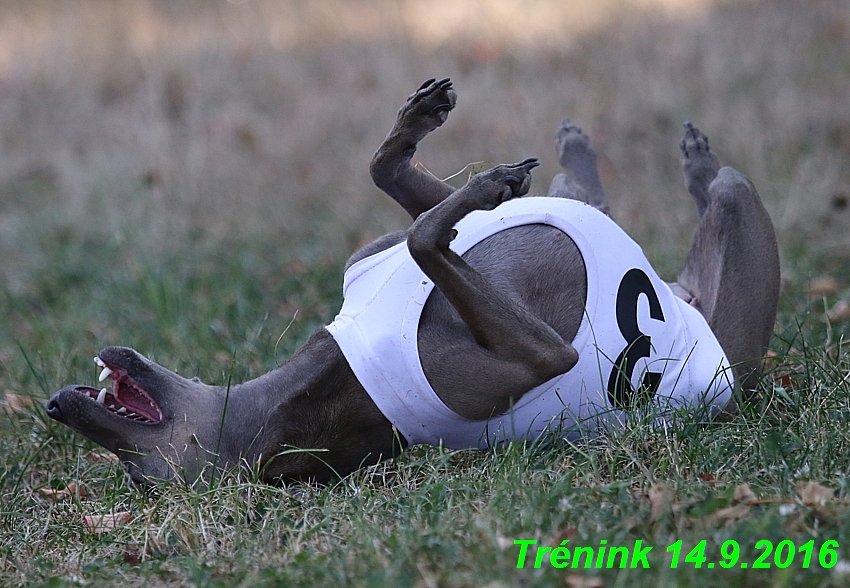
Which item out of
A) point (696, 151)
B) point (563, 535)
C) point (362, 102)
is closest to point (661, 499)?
point (563, 535)

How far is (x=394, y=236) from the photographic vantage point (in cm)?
366

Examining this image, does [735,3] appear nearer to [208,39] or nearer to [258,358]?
[208,39]

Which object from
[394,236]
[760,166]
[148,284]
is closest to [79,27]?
[148,284]

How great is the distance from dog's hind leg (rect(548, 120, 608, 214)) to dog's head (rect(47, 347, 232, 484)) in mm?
2069

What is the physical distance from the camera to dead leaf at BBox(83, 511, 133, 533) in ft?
10.5

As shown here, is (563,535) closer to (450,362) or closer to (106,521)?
(450,362)

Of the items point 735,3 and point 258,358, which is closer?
point 258,358

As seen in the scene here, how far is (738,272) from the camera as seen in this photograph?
152 inches

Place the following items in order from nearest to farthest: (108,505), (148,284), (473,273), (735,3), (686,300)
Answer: (473,273) → (108,505) → (686,300) → (148,284) → (735,3)

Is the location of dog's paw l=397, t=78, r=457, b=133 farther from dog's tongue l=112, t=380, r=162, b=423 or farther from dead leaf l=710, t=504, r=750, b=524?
dead leaf l=710, t=504, r=750, b=524

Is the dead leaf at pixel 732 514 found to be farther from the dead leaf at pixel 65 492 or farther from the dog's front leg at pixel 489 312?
the dead leaf at pixel 65 492

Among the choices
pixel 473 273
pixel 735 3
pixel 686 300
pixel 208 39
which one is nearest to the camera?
pixel 473 273

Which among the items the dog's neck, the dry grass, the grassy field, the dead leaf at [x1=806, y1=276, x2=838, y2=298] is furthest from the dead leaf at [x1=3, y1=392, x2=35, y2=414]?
the dead leaf at [x1=806, y1=276, x2=838, y2=298]

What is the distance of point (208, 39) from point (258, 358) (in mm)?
8166
